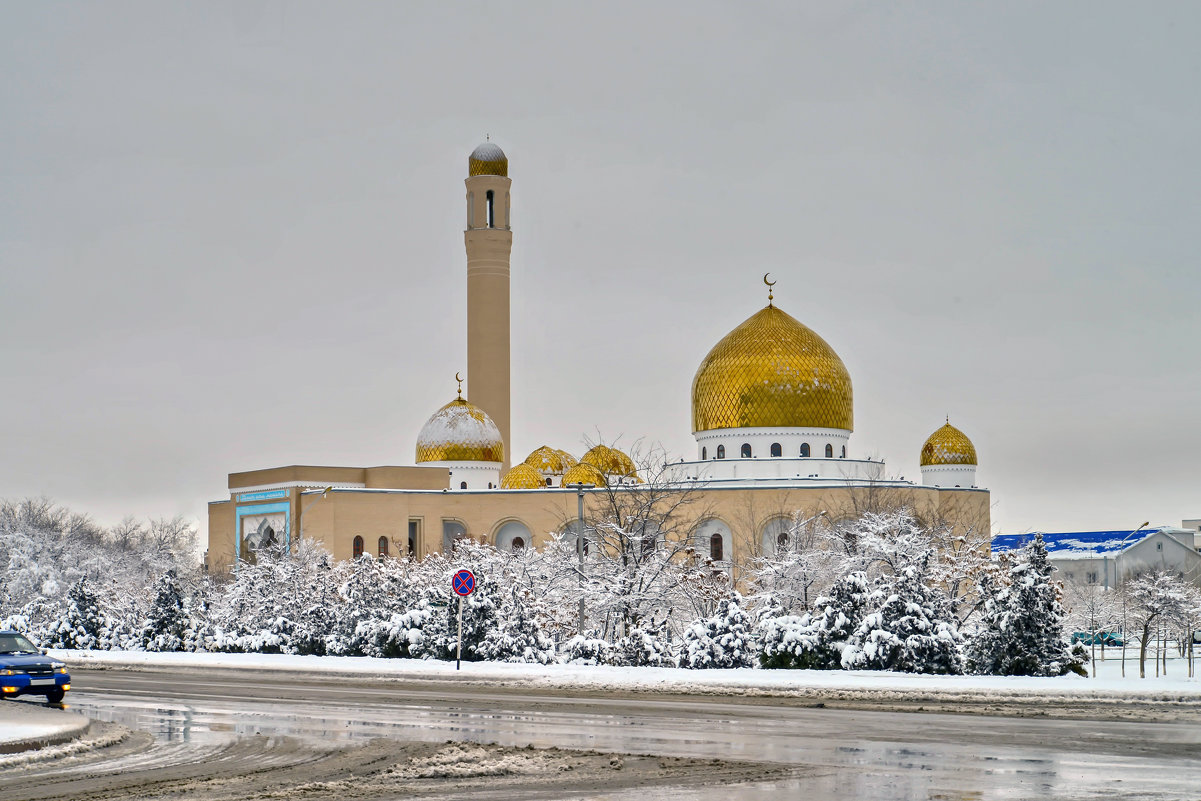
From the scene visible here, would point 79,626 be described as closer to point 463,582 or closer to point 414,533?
point 463,582

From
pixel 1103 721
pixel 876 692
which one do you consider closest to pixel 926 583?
pixel 876 692

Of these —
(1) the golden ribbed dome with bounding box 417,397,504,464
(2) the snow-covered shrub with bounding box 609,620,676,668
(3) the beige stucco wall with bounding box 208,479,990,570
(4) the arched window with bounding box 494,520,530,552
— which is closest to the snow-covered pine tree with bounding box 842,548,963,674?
(2) the snow-covered shrub with bounding box 609,620,676,668

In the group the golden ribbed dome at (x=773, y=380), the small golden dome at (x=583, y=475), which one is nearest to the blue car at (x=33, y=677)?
the golden ribbed dome at (x=773, y=380)

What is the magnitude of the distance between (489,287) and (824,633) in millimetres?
44152

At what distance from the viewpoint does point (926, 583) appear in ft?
86.2

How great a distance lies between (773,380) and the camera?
5672 cm

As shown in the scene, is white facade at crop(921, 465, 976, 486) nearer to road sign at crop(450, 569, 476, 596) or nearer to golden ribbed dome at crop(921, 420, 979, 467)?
golden ribbed dome at crop(921, 420, 979, 467)

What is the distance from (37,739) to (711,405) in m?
45.6

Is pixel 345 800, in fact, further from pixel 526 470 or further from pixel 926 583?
pixel 526 470

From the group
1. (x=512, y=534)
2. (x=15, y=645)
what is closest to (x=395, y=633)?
(x=15, y=645)

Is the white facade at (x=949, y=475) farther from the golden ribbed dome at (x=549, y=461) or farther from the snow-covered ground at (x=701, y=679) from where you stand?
the snow-covered ground at (x=701, y=679)

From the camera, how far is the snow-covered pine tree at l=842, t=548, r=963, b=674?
2373 cm

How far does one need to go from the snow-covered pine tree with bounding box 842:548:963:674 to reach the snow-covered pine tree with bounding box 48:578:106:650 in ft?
69.7

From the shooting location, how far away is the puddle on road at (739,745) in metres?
10.8
